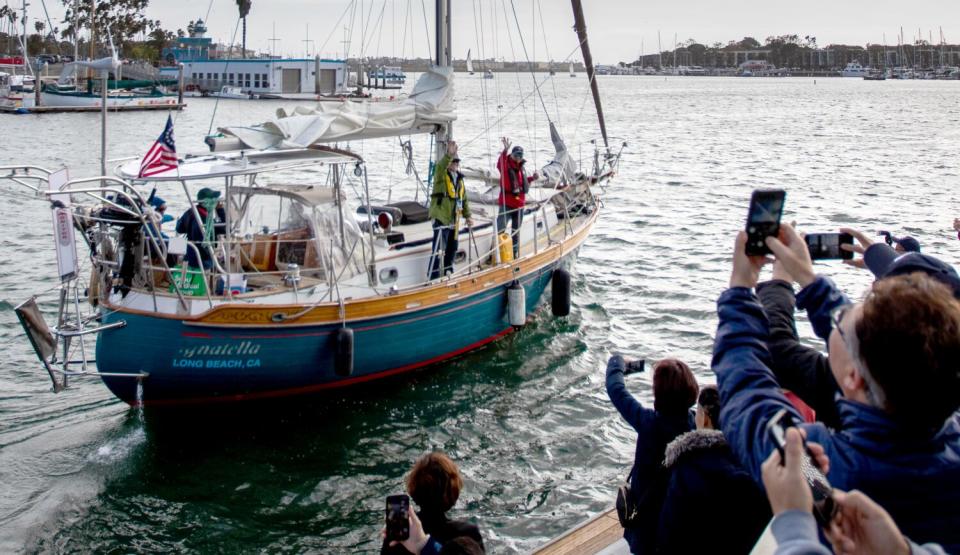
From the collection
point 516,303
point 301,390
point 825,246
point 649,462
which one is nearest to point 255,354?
point 301,390

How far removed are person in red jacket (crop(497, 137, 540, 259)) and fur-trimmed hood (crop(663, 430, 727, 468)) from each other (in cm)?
979

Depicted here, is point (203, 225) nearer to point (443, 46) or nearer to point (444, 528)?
point (443, 46)

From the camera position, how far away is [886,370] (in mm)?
2180

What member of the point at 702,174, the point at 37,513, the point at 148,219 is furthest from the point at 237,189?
the point at 702,174

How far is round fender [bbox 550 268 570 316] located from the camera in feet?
48.1

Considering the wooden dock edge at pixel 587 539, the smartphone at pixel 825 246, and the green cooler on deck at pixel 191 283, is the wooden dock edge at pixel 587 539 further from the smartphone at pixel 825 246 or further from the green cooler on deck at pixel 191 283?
the green cooler on deck at pixel 191 283

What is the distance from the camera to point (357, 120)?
1220 cm

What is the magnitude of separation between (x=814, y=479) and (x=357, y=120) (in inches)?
419

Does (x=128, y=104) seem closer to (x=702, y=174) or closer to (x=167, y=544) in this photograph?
(x=702, y=174)

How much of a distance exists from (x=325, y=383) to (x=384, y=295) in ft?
4.38

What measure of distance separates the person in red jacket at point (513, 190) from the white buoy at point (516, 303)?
2.34 feet

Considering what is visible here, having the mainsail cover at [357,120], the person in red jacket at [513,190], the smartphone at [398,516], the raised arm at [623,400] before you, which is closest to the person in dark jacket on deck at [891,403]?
the smartphone at [398,516]

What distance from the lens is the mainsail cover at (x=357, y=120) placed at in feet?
37.3

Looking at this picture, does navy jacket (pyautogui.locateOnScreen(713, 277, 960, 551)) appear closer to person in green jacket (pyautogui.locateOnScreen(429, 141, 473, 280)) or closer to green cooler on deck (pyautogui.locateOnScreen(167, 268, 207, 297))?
green cooler on deck (pyautogui.locateOnScreen(167, 268, 207, 297))
